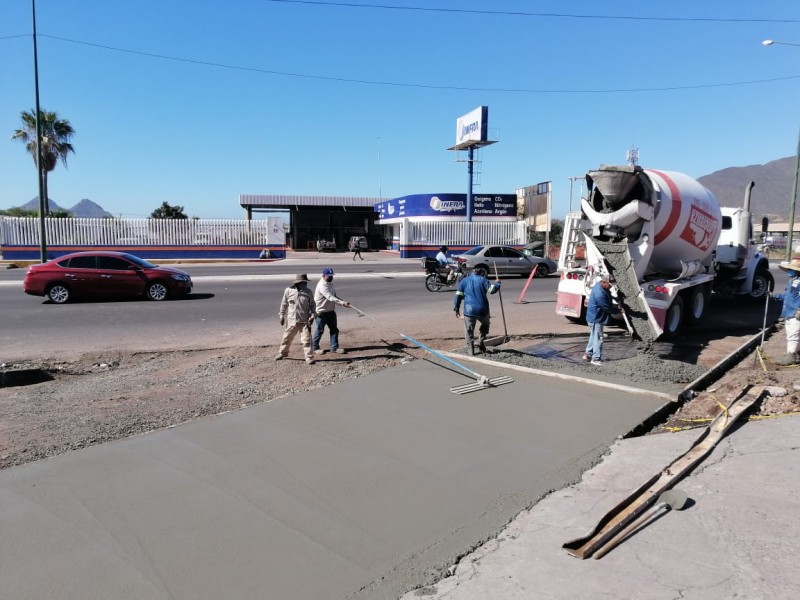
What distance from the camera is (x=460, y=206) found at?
4256 cm

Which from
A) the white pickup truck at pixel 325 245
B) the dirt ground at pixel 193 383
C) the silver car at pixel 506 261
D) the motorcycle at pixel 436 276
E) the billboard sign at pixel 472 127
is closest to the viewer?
the dirt ground at pixel 193 383

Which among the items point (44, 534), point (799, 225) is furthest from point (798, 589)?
point (799, 225)

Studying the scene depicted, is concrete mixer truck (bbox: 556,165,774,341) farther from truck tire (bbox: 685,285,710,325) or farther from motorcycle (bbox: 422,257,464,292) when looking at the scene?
motorcycle (bbox: 422,257,464,292)

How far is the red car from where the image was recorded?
1484 cm

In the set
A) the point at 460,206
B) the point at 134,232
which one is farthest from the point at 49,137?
the point at 460,206

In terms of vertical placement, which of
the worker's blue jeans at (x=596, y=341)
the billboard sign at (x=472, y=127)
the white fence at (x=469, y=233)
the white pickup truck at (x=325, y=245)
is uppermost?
the billboard sign at (x=472, y=127)

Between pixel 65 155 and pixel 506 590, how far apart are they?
49.3m

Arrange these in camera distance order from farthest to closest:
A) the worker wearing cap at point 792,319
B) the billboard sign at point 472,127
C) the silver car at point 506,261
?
the billboard sign at point 472,127
the silver car at point 506,261
the worker wearing cap at point 792,319

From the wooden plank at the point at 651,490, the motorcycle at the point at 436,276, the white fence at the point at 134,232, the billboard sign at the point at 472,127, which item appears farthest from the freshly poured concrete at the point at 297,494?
the billboard sign at the point at 472,127

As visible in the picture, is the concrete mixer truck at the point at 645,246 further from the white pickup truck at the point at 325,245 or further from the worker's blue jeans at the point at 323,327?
the white pickup truck at the point at 325,245

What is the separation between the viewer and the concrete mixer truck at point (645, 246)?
907 centimetres

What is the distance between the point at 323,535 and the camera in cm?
365

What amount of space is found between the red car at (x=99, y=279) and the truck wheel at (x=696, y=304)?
13.3m

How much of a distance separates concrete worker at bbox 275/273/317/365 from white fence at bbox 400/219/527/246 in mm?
30288
